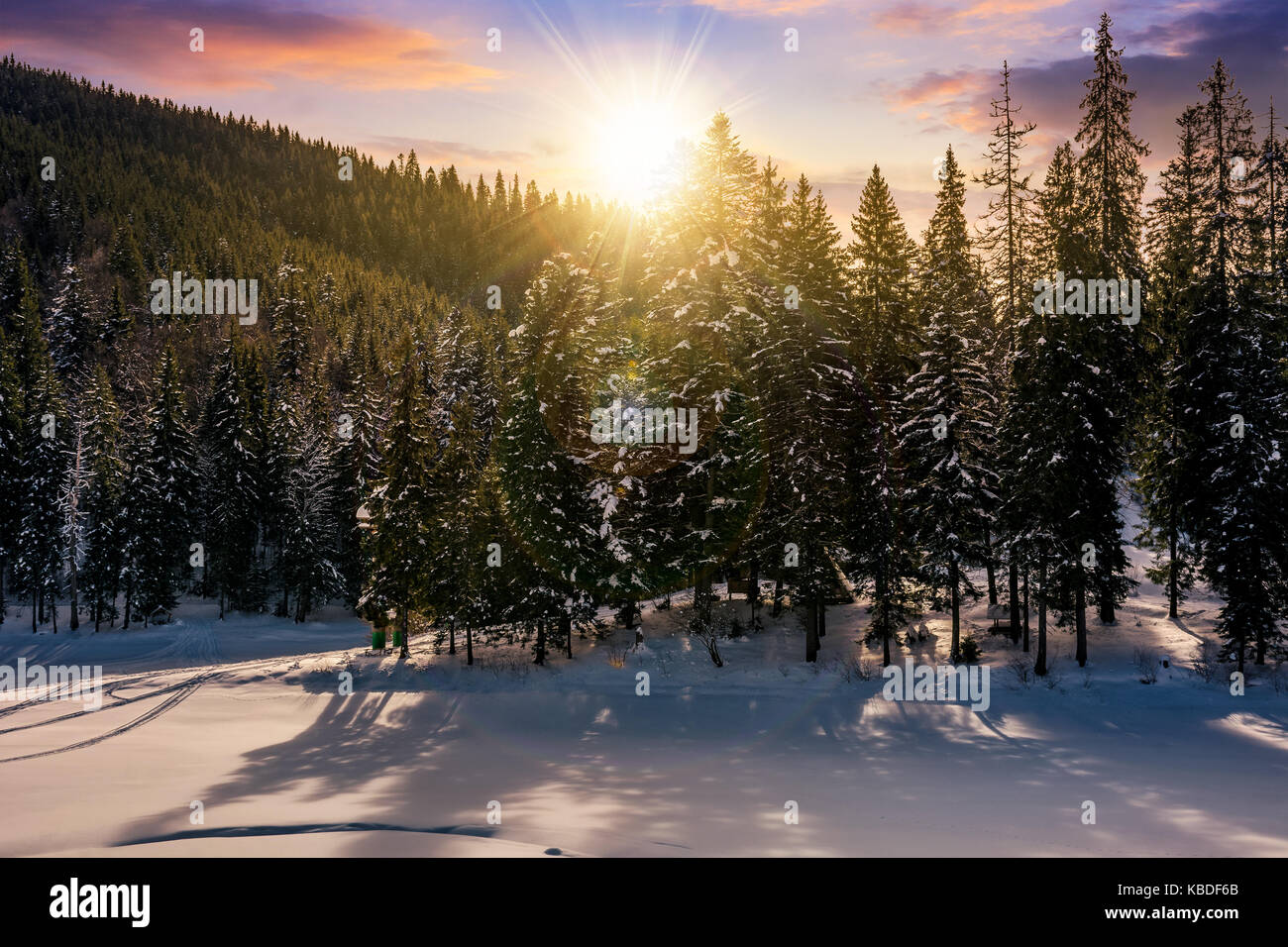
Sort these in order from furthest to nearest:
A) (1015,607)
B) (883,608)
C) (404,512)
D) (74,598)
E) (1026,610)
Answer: (74,598) → (404,512) → (1015,607) → (883,608) → (1026,610)

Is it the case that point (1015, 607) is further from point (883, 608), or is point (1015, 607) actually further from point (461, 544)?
point (461, 544)

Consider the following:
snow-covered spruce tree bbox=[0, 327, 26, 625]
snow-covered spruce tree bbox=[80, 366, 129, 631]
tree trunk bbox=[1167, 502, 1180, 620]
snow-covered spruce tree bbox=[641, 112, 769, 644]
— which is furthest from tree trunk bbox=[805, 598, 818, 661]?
snow-covered spruce tree bbox=[0, 327, 26, 625]

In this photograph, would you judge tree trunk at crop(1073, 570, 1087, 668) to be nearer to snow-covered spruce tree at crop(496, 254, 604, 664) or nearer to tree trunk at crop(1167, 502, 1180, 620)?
tree trunk at crop(1167, 502, 1180, 620)

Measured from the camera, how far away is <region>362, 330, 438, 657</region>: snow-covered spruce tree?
1411 inches

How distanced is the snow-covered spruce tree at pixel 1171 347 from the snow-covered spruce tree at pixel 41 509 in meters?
64.7

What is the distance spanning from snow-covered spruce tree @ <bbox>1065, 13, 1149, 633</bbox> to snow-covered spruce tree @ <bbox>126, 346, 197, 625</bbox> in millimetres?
56738

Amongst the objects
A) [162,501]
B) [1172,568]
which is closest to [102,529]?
[162,501]

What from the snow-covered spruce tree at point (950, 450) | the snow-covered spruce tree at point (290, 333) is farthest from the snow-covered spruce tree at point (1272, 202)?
the snow-covered spruce tree at point (290, 333)

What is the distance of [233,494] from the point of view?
5931 centimetres

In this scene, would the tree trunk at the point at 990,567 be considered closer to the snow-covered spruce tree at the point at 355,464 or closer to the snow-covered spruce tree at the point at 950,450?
the snow-covered spruce tree at the point at 950,450

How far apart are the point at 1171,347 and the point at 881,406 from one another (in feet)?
36.8

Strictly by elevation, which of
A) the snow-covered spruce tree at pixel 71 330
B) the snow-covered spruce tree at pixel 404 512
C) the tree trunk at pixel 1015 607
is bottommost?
the tree trunk at pixel 1015 607

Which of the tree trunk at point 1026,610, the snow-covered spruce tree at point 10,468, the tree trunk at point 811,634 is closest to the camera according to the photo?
the tree trunk at point 1026,610

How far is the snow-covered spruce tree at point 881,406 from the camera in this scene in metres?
30.2
